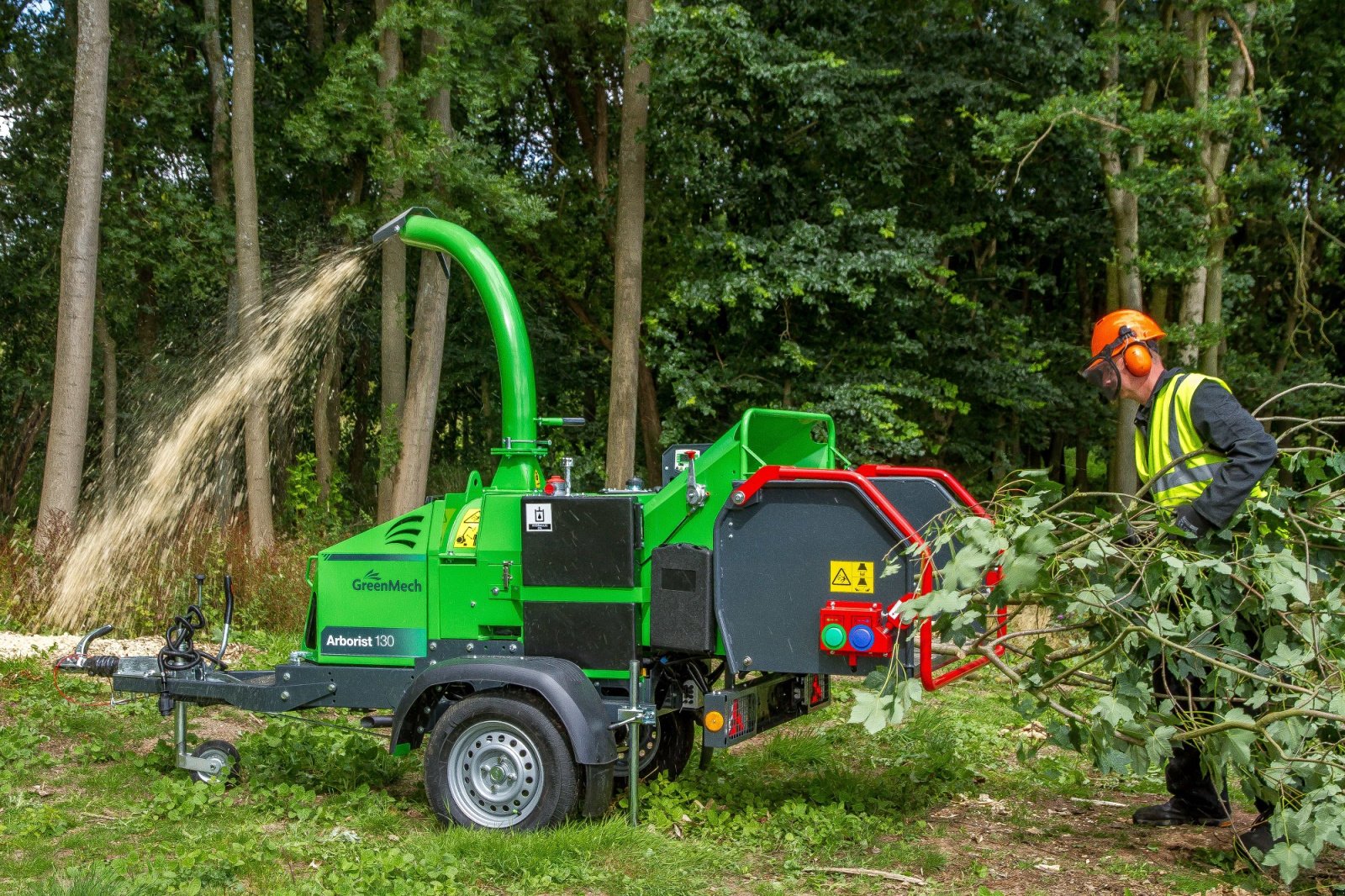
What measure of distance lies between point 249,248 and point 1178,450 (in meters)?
12.1

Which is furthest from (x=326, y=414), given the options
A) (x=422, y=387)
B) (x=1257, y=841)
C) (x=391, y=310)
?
(x=1257, y=841)

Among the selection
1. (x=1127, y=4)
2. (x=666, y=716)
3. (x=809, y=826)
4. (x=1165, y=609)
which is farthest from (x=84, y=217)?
(x=1127, y=4)

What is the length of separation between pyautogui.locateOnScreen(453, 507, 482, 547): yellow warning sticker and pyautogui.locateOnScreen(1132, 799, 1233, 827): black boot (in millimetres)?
3242

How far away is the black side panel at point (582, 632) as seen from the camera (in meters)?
5.23

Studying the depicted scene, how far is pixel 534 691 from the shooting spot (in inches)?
204

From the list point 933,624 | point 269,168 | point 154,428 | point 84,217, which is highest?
point 269,168

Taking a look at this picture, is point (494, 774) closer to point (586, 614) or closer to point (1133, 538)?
point (586, 614)

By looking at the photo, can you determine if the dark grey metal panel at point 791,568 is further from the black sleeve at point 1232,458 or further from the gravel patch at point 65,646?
the gravel patch at point 65,646

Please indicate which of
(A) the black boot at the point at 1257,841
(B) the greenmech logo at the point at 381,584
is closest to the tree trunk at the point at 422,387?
(B) the greenmech logo at the point at 381,584

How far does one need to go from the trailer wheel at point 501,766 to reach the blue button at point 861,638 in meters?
1.26

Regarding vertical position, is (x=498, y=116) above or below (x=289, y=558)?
above

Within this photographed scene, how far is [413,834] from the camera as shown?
5.18 m

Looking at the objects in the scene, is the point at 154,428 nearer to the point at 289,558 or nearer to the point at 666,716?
the point at 289,558

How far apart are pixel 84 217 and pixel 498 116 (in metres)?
10.7
